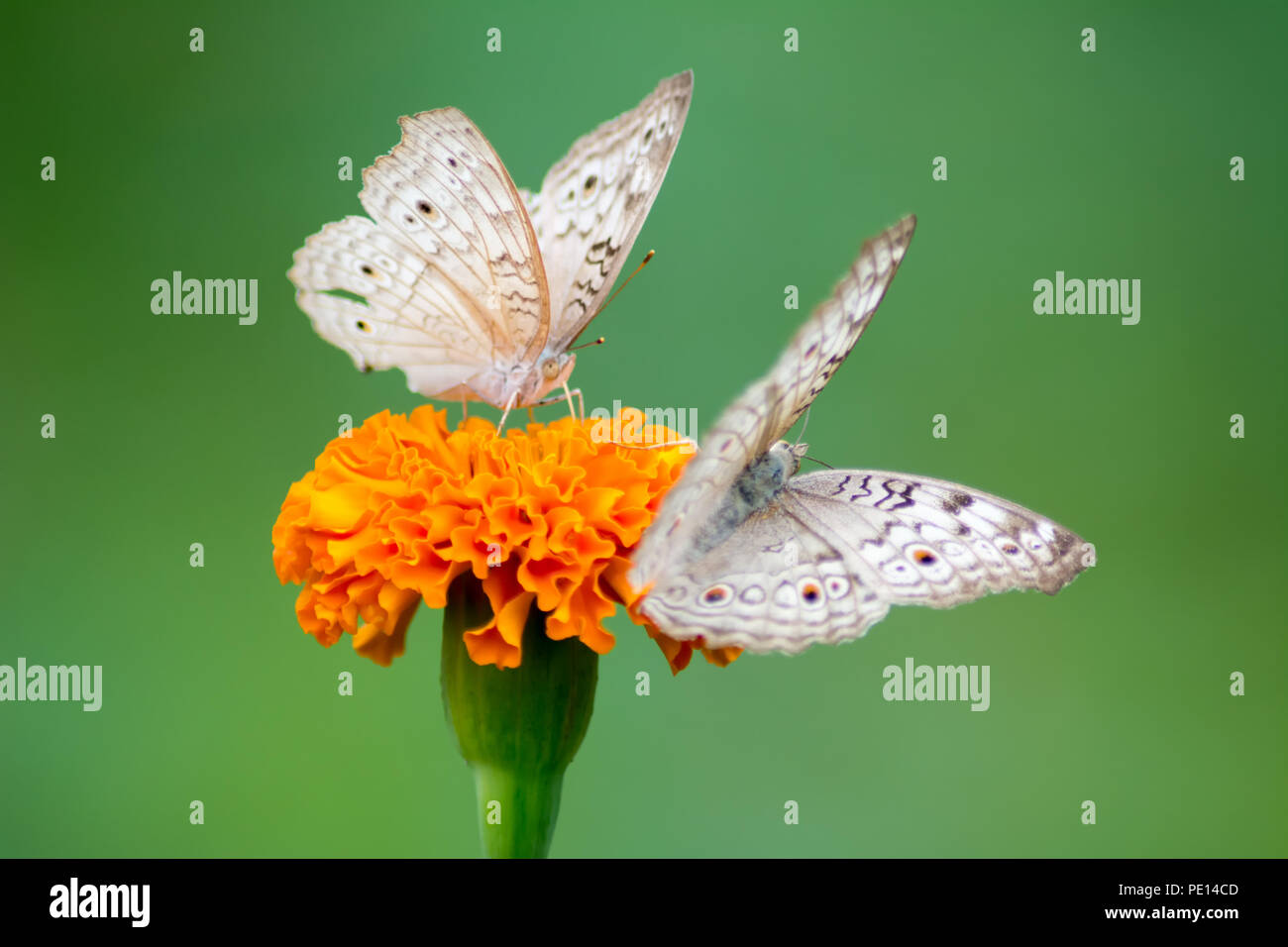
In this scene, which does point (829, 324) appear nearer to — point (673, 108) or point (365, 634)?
point (673, 108)

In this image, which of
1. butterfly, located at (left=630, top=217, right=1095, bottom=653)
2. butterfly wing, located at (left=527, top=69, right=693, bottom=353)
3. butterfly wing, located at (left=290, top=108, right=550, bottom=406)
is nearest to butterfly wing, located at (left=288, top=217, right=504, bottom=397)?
butterfly wing, located at (left=290, top=108, right=550, bottom=406)

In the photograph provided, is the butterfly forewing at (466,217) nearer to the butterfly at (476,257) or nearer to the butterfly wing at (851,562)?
the butterfly at (476,257)

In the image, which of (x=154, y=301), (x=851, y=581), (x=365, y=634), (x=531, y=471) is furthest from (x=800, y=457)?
(x=154, y=301)

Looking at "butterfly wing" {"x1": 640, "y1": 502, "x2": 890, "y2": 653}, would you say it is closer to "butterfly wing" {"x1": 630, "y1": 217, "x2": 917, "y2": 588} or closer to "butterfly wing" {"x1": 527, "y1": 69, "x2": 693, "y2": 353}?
"butterfly wing" {"x1": 630, "y1": 217, "x2": 917, "y2": 588}

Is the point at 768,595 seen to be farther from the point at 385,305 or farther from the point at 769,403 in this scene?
the point at 385,305

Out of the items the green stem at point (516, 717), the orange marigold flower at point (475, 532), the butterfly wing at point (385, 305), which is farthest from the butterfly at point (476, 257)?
the green stem at point (516, 717)
